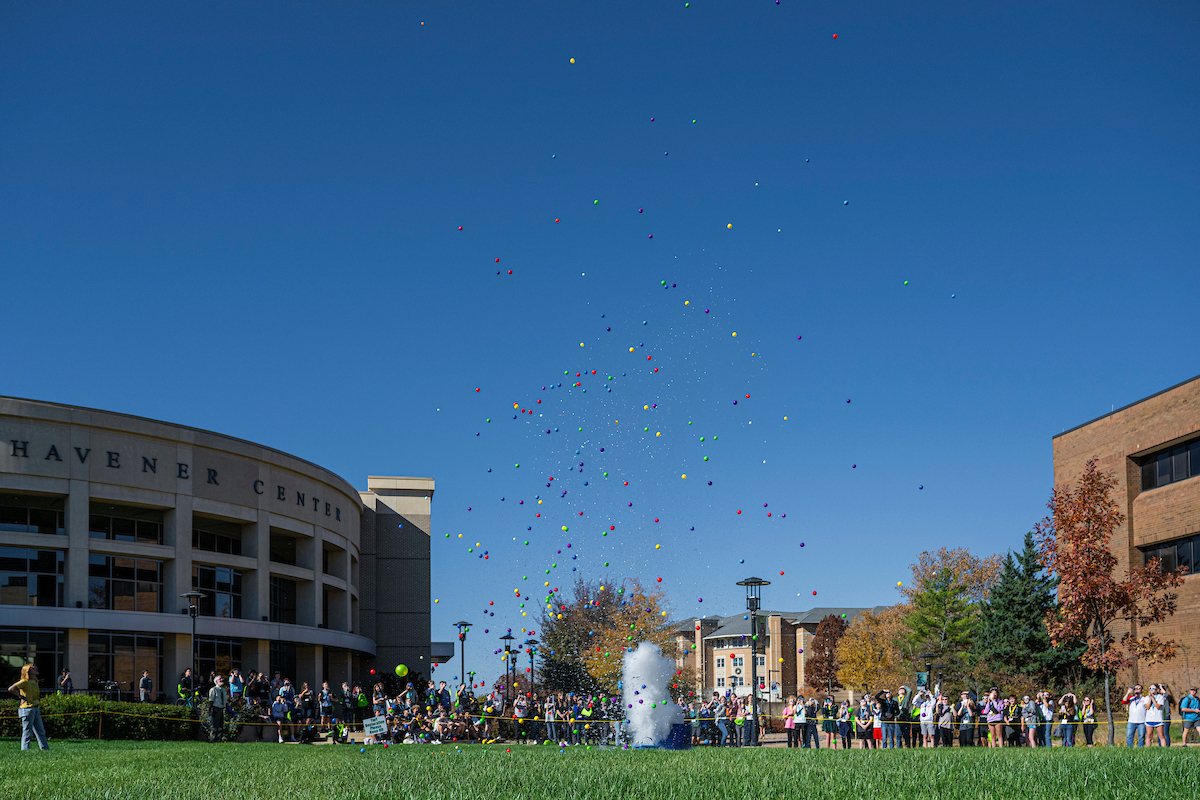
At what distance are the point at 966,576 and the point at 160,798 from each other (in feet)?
221

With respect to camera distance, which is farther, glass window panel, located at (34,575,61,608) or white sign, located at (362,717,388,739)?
glass window panel, located at (34,575,61,608)

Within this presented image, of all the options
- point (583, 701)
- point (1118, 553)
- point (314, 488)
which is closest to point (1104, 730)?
point (1118, 553)

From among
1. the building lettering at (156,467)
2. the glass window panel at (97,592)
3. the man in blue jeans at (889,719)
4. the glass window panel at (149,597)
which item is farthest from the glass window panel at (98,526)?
the man in blue jeans at (889,719)

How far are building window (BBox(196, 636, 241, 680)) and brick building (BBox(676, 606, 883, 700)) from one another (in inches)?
2608

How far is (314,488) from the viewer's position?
50.6 m

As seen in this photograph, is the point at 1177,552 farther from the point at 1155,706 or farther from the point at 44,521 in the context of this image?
the point at 44,521

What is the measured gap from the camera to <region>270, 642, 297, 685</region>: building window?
48.2 meters

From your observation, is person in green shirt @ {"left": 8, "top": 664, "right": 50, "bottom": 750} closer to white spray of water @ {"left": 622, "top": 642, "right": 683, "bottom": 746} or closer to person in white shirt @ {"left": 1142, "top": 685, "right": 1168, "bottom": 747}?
white spray of water @ {"left": 622, "top": 642, "right": 683, "bottom": 746}

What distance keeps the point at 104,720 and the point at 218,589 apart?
18.4 metres

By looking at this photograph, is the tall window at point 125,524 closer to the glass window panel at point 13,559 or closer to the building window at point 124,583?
the building window at point 124,583

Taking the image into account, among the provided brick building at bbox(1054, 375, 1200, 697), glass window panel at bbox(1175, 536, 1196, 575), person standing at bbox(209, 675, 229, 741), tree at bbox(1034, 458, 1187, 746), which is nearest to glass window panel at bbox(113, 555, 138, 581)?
person standing at bbox(209, 675, 229, 741)

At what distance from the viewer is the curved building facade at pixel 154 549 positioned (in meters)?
37.4

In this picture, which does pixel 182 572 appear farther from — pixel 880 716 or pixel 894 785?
pixel 894 785

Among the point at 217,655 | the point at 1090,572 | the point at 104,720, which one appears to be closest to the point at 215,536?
the point at 217,655
